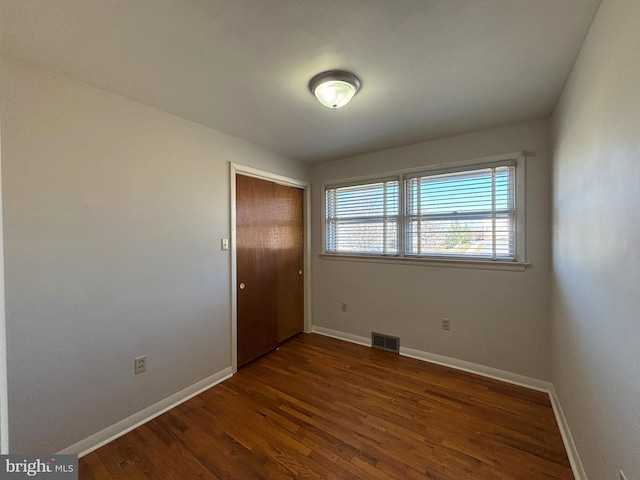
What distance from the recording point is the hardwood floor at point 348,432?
1631 millimetres

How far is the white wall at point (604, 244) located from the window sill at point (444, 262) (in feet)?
1.95

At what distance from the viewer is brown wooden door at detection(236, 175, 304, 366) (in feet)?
9.43

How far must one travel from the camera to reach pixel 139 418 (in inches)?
79.7

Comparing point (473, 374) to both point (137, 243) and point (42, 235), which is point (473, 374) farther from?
point (42, 235)

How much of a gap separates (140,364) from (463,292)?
2859mm

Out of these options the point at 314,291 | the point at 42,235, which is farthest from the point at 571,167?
the point at 42,235

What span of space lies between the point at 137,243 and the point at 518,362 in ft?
10.9

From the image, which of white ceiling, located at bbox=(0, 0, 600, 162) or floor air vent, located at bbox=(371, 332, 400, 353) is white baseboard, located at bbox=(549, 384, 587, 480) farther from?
white ceiling, located at bbox=(0, 0, 600, 162)

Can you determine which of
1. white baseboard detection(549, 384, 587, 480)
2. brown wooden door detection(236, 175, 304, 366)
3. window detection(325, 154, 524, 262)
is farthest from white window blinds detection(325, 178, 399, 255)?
white baseboard detection(549, 384, 587, 480)

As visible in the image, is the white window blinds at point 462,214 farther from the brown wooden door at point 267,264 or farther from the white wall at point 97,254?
the white wall at point 97,254

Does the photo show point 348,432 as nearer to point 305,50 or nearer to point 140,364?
point 140,364

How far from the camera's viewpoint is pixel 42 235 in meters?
1.62

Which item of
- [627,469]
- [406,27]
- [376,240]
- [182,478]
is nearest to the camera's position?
[627,469]

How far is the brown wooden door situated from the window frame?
0.49 m
